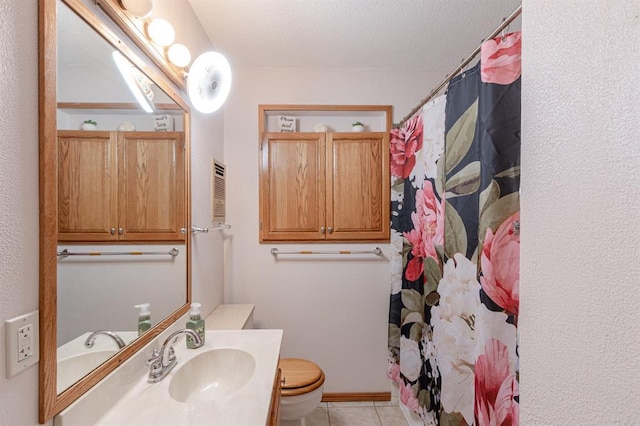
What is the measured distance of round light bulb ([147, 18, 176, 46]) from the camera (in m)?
1.09

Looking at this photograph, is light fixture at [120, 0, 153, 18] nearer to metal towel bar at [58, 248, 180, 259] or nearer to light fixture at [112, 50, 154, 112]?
light fixture at [112, 50, 154, 112]

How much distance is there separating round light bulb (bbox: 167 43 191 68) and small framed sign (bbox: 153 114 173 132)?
0.25 meters

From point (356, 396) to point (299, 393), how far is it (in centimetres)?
82

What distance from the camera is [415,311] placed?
5.84ft

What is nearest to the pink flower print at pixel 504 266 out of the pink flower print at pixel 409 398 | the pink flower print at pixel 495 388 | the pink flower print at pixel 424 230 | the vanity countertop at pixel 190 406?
the pink flower print at pixel 495 388

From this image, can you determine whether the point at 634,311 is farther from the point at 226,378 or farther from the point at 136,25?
the point at 136,25

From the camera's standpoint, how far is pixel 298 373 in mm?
1646

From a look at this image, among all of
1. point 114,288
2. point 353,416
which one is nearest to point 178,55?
point 114,288

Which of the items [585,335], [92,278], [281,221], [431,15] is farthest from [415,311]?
[431,15]

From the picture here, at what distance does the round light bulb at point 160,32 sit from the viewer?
1.09 m

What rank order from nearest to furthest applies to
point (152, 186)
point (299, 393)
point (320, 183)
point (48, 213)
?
point (48, 213), point (152, 186), point (299, 393), point (320, 183)

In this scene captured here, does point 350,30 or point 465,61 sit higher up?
point 350,30

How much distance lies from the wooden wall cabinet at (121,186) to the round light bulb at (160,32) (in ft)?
1.21

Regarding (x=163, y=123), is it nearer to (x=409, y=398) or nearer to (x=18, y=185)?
(x=18, y=185)
